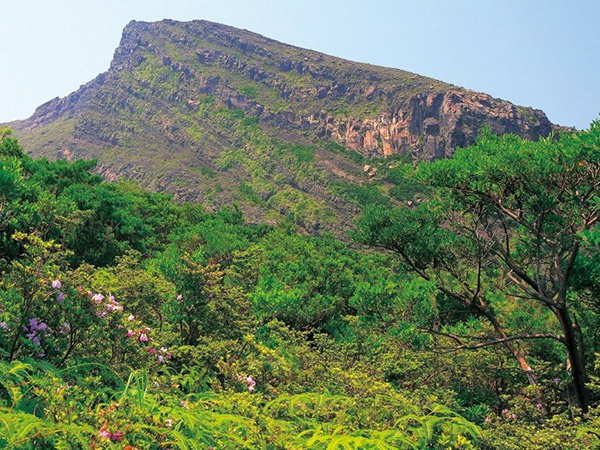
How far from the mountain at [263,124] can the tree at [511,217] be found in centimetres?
8312

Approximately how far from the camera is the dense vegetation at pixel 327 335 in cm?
355

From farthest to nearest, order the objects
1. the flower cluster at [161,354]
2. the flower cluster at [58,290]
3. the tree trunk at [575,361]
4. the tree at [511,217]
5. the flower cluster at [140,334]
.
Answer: the tree at [511,217] < the tree trunk at [575,361] < the flower cluster at [161,354] < the flower cluster at [140,334] < the flower cluster at [58,290]

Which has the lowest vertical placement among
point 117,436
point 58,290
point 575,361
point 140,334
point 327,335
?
point 327,335

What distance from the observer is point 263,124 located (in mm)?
135375

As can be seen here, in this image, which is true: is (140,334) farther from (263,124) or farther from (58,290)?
(263,124)

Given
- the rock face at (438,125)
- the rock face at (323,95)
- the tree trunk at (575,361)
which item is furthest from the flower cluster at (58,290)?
the rock face at (323,95)

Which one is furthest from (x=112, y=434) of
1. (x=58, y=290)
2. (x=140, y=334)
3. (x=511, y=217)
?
(x=511, y=217)

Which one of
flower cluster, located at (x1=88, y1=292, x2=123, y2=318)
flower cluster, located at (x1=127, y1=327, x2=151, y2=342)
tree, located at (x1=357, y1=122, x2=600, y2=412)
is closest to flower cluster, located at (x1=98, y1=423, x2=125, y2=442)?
flower cluster, located at (x1=88, y1=292, x2=123, y2=318)

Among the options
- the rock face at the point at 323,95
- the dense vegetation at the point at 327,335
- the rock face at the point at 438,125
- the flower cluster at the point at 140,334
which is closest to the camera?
the dense vegetation at the point at 327,335

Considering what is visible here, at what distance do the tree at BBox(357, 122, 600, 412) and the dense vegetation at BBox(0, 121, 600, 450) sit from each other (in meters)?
0.04

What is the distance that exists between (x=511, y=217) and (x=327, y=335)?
14.5 feet

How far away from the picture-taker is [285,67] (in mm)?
156625

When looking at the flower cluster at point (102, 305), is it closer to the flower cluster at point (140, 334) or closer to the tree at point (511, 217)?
the flower cluster at point (140, 334)

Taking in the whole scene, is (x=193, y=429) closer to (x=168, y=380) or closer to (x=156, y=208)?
(x=168, y=380)
